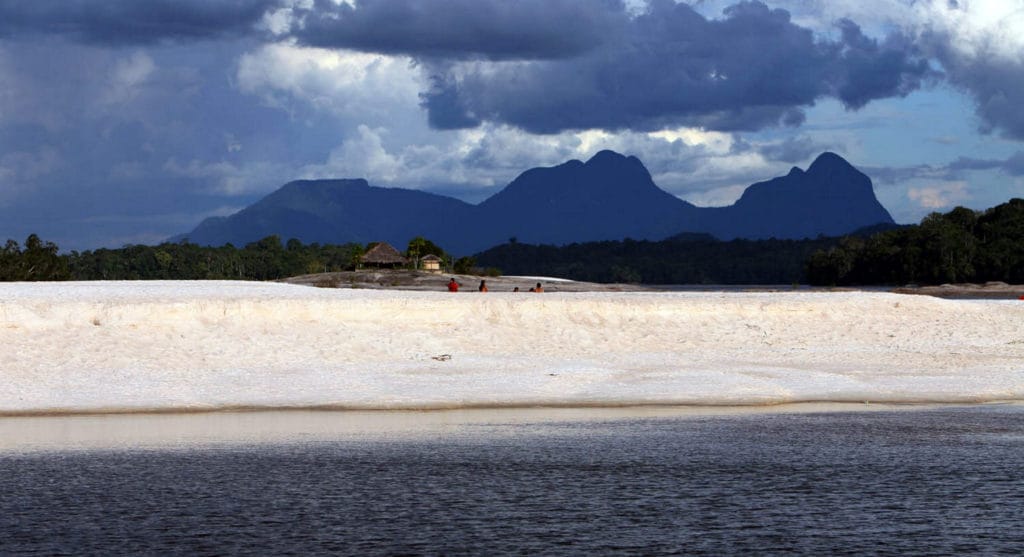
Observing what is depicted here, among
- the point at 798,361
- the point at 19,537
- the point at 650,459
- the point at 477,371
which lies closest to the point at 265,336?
the point at 477,371

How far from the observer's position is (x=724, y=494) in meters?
17.0

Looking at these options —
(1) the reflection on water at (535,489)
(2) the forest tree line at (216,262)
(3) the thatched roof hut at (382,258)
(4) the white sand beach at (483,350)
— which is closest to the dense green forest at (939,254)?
(2) the forest tree line at (216,262)

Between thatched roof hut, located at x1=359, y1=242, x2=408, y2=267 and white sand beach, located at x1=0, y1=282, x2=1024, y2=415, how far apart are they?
9026 cm

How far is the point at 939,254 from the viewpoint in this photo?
141125 millimetres

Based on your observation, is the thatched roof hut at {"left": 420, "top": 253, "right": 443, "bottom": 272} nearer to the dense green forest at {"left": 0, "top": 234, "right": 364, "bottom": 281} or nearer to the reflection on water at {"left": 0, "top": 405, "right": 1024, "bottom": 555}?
the dense green forest at {"left": 0, "top": 234, "right": 364, "bottom": 281}

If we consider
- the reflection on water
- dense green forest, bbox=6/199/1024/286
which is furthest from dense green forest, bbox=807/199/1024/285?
the reflection on water

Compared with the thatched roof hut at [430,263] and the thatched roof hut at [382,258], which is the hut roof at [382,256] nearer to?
the thatched roof hut at [382,258]

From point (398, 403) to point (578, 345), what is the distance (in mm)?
11310

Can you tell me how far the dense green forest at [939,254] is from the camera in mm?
139750

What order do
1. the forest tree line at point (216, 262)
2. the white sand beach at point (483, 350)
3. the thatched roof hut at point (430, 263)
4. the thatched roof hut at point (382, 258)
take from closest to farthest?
the white sand beach at point (483, 350) < the thatched roof hut at point (430, 263) < the thatched roof hut at point (382, 258) < the forest tree line at point (216, 262)

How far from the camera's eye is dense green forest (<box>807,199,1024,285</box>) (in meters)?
140

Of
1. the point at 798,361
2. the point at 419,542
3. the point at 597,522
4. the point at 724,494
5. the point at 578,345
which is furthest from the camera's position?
the point at 578,345

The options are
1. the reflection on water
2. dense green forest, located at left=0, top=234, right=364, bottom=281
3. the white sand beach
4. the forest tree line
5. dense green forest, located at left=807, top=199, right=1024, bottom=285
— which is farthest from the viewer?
dense green forest, located at left=0, top=234, right=364, bottom=281

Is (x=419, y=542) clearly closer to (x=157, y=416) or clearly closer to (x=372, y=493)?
(x=372, y=493)
